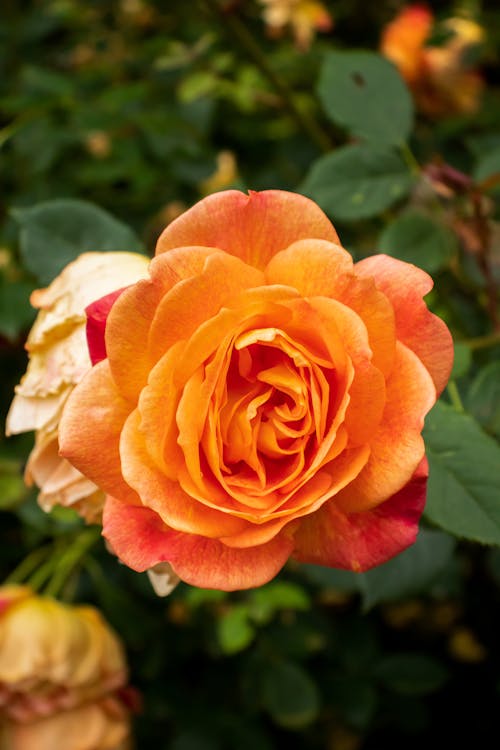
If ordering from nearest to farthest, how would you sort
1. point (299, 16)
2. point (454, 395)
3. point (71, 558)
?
1. point (454, 395)
2. point (71, 558)
3. point (299, 16)

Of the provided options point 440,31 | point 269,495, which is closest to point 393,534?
point 269,495

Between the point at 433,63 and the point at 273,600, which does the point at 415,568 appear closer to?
the point at 273,600

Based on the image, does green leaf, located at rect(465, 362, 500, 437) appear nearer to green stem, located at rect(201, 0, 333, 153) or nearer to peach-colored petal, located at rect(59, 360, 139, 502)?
peach-colored petal, located at rect(59, 360, 139, 502)

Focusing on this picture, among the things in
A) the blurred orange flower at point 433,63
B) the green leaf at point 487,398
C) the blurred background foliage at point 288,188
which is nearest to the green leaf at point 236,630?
the blurred background foliage at point 288,188

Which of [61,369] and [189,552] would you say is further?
[61,369]

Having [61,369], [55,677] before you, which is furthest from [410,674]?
[61,369]

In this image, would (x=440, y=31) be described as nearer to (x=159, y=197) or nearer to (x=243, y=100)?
(x=243, y=100)

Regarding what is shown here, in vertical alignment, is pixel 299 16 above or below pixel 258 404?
below
